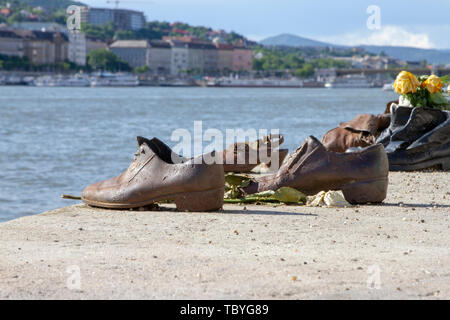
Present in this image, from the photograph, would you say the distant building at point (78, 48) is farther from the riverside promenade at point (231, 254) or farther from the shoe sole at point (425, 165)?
the riverside promenade at point (231, 254)

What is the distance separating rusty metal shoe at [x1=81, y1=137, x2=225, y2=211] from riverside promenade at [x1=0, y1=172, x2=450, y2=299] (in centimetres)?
11

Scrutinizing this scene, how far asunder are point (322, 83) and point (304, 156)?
552ft

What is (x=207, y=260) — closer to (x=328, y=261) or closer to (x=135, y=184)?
(x=328, y=261)

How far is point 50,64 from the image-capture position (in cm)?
15112

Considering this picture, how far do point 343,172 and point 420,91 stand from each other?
3.45m

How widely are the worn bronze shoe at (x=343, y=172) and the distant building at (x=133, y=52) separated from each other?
175 m

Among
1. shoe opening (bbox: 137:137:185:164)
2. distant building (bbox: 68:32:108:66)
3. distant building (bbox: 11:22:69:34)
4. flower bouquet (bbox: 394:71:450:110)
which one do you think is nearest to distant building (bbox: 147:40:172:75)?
distant building (bbox: 68:32:108:66)

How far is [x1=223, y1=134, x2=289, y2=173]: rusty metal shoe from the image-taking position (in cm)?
962

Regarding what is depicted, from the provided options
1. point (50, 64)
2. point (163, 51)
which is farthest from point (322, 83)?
point (50, 64)

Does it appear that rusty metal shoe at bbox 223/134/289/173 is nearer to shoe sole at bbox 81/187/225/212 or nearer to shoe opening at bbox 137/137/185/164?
shoe opening at bbox 137/137/185/164

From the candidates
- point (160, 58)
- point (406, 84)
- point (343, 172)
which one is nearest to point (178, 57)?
point (160, 58)

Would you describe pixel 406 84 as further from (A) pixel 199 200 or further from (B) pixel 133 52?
(B) pixel 133 52

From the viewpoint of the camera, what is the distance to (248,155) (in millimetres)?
9672

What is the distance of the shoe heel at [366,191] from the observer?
679cm
